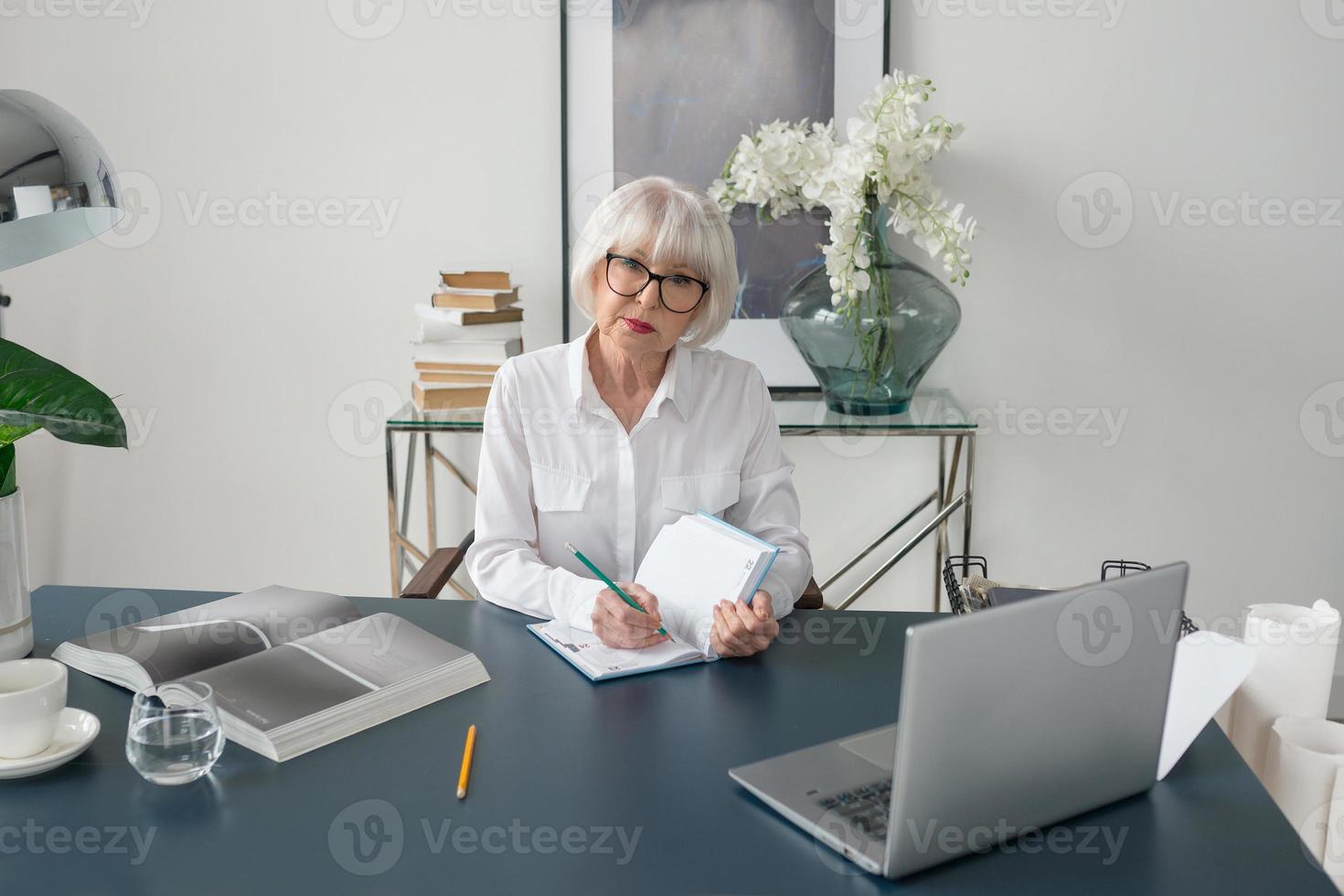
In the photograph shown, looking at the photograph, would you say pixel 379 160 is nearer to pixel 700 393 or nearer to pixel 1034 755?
pixel 700 393

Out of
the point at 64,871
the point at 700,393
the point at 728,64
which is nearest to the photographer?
the point at 64,871

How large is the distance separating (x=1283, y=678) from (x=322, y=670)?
136cm

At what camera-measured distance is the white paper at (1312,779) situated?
1546 millimetres

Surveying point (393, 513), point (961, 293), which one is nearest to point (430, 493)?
point (393, 513)

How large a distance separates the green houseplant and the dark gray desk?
126 mm

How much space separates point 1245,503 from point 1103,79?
1.18m

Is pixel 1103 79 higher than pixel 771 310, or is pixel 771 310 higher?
pixel 1103 79

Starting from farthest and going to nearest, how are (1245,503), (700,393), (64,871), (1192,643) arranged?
1. (1245,503)
2. (700,393)
3. (1192,643)
4. (64,871)

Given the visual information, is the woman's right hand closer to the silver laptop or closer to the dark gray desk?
the dark gray desk

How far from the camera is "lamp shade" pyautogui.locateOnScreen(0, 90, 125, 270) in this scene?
4.20 feet

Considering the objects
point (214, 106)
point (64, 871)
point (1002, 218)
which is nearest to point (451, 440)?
point (214, 106)

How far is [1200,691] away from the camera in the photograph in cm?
120

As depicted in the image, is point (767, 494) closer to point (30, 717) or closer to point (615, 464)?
point (615, 464)

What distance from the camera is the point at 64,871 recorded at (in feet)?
3.34
